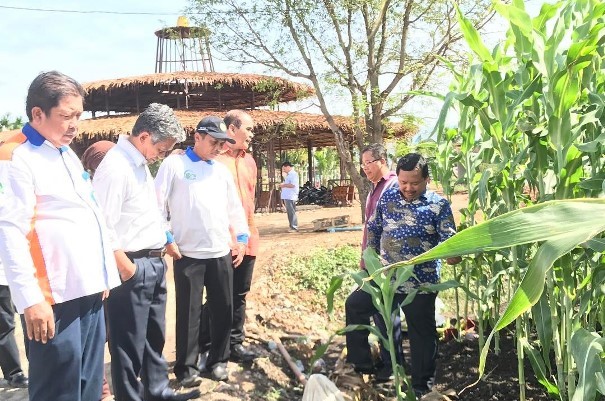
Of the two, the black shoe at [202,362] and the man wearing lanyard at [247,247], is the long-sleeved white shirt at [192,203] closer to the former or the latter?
the man wearing lanyard at [247,247]

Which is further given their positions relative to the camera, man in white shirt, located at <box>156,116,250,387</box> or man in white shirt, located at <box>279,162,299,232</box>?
man in white shirt, located at <box>279,162,299,232</box>

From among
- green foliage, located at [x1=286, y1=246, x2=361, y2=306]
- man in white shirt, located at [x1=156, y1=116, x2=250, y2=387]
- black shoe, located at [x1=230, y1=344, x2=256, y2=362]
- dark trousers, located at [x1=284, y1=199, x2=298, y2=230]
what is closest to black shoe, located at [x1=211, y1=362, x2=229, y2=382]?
man in white shirt, located at [x1=156, y1=116, x2=250, y2=387]

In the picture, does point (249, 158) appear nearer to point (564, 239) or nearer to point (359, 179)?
point (564, 239)

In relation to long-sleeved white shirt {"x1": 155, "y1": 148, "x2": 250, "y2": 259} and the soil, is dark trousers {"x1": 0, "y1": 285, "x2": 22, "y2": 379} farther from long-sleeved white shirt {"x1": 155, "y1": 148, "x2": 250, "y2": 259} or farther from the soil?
long-sleeved white shirt {"x1": 155, "y1": 148, "x2": 250, "y2": 259}

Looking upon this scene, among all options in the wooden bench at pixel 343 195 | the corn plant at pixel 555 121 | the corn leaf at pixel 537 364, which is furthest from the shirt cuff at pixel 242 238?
the wooden bench at pixel 343 195

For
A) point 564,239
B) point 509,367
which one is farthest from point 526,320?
point 564,239

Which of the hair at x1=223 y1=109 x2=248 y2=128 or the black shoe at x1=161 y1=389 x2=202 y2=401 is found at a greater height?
the hair at x1=223 y1=109 x2=248 y2=128

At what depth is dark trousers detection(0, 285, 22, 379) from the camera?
11.6 feet

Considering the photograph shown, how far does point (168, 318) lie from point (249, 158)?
2.30 metres

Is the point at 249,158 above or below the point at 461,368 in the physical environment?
above

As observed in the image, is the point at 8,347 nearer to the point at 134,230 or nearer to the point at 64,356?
the point at 134,230

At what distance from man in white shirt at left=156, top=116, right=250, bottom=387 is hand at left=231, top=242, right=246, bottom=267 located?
0.20m

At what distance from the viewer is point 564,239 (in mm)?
783

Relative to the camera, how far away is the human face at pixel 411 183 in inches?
121
